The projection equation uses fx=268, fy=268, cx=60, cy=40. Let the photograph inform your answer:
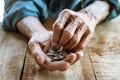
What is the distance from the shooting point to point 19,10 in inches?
36.1

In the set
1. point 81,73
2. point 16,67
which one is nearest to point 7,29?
point 16,67

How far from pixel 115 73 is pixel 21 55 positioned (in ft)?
0.90

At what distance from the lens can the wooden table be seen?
0.70 m

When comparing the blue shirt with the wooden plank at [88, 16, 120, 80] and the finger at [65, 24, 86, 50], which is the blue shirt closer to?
the wooden plank at [88, 16, 120, 80]

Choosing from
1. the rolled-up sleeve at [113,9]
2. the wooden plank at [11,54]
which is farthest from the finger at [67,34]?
the rolled-up sleeve at [113,9]

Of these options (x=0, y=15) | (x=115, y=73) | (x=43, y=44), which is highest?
(x=0, y=15)

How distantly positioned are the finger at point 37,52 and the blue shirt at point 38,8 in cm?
20

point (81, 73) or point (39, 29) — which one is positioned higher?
point (39, 29)

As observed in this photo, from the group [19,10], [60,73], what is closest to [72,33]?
[60,73]

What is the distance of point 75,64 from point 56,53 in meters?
0.06

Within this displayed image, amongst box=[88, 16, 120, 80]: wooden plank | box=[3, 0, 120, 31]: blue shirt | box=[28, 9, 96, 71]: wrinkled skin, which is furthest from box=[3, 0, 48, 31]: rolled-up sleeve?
box=[88, 16, 120, 80]: wooden plank

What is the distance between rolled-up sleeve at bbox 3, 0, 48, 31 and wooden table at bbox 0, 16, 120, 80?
4 centimetres

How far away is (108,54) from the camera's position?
81cm

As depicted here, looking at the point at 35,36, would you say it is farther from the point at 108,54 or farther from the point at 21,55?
the point at 108,54
